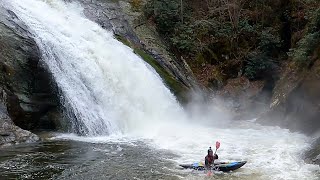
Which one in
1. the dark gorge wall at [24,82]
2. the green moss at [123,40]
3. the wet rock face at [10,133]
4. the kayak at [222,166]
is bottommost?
the kayak at [222,166]

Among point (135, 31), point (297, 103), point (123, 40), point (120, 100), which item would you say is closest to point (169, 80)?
point (123, 40)

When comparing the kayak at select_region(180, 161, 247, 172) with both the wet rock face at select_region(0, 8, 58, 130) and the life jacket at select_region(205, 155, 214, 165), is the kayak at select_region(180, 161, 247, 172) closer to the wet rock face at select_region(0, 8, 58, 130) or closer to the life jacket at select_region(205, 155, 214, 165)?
the life jacket at select_region(205, 155, 214, 165)

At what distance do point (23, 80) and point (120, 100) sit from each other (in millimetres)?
4469

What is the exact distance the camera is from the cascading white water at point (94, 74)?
1738 centimetres

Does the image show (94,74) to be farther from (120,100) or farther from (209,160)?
(209,160)

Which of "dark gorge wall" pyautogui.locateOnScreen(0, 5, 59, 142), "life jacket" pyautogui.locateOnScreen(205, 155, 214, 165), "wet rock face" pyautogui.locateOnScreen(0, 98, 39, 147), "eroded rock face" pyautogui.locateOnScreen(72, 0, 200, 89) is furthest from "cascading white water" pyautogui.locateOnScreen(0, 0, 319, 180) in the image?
"wet rock face" pyautogui.locateOnScreen(0, 98, 39, 147)

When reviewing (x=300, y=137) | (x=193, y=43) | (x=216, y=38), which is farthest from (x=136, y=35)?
(x=300, y=137)

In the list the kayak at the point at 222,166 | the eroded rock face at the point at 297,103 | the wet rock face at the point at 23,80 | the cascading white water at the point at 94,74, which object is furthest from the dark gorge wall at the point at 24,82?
the eroded rock face at the point at 297,103

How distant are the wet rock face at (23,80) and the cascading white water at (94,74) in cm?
55

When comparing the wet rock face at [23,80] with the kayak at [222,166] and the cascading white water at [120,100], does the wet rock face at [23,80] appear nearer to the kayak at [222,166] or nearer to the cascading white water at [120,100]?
the cascading white water at [120,100]

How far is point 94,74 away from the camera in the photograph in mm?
18594

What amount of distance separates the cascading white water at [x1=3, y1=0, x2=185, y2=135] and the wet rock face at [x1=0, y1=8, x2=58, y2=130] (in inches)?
21.7

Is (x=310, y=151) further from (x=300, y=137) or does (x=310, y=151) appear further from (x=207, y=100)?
(x=207, y=100)

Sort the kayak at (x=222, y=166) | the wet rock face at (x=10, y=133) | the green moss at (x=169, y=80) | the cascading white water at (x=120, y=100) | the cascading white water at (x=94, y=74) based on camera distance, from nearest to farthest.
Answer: the kayak at (x=222, y=166) → the wet rock face at (x=10, y=133) → the cascading white water at (x=120, y=100) → the cascading white water at (x=94, y=74) → the green moss at (x=169, y=80)
